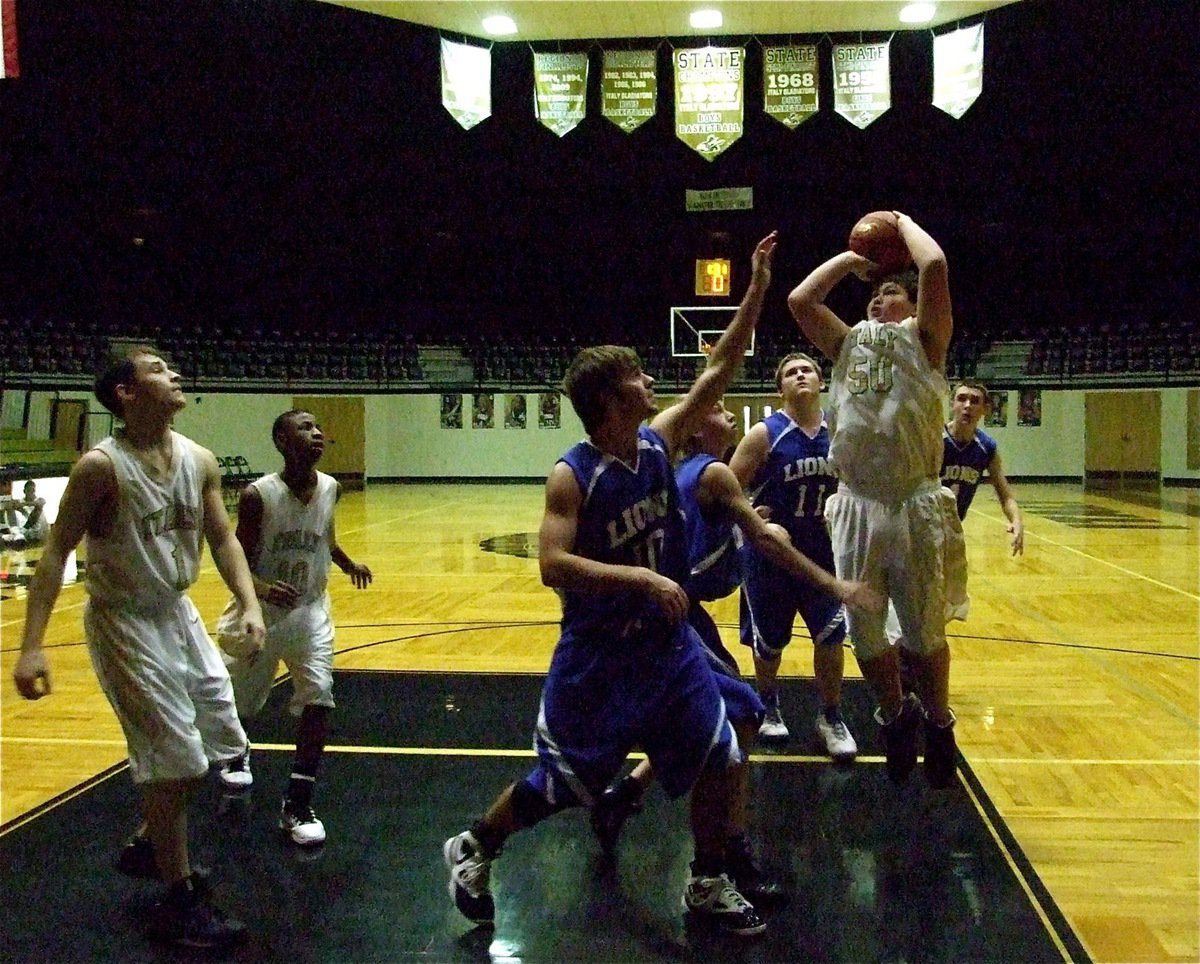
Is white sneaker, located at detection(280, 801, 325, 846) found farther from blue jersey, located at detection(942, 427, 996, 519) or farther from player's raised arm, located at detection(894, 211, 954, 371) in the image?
blue jersey, located at detection(942, 427, 996, 519)

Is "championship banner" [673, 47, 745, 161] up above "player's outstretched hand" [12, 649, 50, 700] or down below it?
above

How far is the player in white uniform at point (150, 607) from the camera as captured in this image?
2.61 meters

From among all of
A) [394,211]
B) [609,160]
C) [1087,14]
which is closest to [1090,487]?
[1087,14]

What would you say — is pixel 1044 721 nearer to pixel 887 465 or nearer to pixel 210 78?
pixel 887 465

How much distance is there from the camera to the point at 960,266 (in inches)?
868

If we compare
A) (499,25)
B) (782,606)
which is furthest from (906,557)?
(499,25)

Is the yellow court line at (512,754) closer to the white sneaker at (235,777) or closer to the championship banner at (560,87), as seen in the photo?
the white sneaker at (235,777)

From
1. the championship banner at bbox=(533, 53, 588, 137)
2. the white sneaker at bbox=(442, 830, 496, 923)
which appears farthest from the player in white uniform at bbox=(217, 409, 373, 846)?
the championship banner at bbox=(533, 53, 588, 137)

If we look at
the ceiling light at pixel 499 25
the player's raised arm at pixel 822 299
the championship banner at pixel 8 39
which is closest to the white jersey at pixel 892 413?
the player's raised arm at pixel 822 299

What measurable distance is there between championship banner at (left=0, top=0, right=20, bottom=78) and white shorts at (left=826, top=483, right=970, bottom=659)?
8.60m

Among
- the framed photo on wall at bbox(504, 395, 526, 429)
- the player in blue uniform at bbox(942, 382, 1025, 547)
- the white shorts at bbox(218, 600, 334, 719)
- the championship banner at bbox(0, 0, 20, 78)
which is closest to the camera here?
the white shorts at bbox(218, 600, 334, 719)

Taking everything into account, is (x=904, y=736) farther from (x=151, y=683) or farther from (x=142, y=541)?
(x=142, y=541)

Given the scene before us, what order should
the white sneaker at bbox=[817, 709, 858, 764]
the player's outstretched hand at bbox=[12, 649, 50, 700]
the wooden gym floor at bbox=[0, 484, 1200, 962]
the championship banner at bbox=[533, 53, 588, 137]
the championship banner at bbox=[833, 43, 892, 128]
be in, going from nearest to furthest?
the player's outstretched hand at bbox=[12, 649, 50, 700] → the wooden gym floor at bbox=[0, 484, 1200, 962] → the white sneaker at bbox=[817, 709, 858, 764] → the championship banner at bbox=[833, 43, 892, 128] → the championship banner at bbox=[533, 53, 588, 137]

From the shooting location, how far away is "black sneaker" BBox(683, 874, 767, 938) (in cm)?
265
